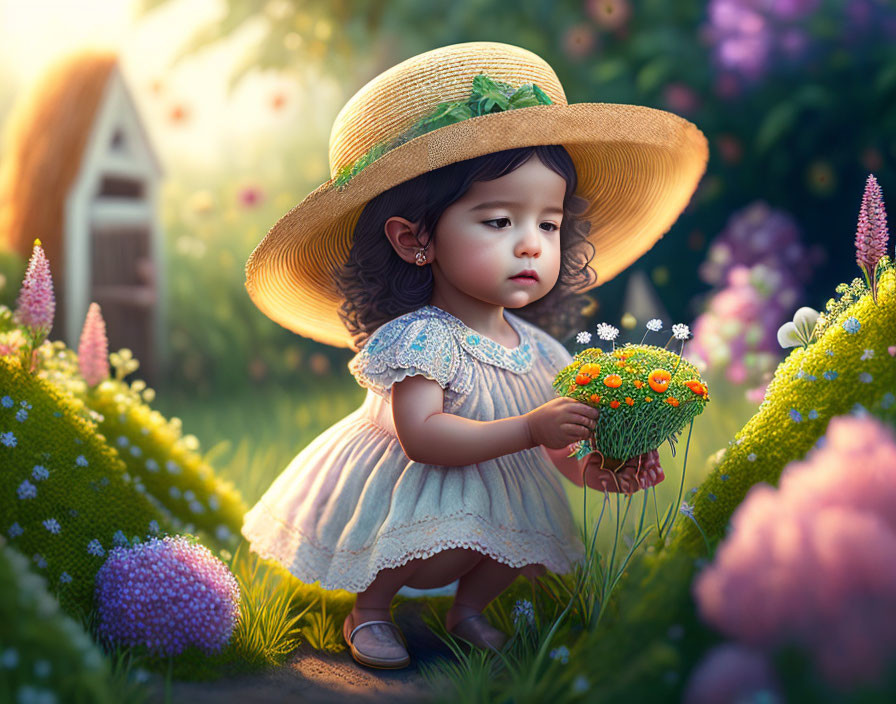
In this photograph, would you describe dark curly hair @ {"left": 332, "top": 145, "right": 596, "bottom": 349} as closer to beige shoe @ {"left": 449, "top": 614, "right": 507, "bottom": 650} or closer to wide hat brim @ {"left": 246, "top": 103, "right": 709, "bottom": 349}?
wide hat brim @ {"left": 246, "top": 103, "right": 709, "bottom": 349}

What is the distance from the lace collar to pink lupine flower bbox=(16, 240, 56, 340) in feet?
3.61

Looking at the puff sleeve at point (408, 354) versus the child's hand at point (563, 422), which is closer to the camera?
the child's hand at point (563, 422)

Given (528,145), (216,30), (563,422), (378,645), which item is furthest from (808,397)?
(216,30)

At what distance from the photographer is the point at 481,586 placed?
2.71 meters

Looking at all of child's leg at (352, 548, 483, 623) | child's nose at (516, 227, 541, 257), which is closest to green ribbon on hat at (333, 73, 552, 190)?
child's nose at (516, 227, 541, 257)

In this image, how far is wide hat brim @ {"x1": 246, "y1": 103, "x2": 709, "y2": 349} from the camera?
239cm

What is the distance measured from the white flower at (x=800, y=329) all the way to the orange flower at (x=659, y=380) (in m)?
0.44

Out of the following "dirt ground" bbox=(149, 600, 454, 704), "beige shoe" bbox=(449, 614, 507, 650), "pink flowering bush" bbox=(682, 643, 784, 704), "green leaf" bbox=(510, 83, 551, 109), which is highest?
"green leaf" bbox=(510, 83, 551, 109)

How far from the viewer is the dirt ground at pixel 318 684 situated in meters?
2.21

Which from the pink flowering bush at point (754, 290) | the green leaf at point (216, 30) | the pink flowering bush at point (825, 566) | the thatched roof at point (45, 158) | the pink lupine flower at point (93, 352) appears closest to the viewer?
the pink flowering bush at point (825, 566)

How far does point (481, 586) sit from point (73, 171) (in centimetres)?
442

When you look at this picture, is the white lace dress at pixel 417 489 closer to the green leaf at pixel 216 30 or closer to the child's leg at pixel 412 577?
the child's leg at pixel 412 577

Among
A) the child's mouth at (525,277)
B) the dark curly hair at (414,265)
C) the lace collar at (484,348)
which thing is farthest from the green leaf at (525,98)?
the lace collar at (484,348)

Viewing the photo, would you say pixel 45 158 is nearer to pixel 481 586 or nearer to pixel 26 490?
pixel 26 490
